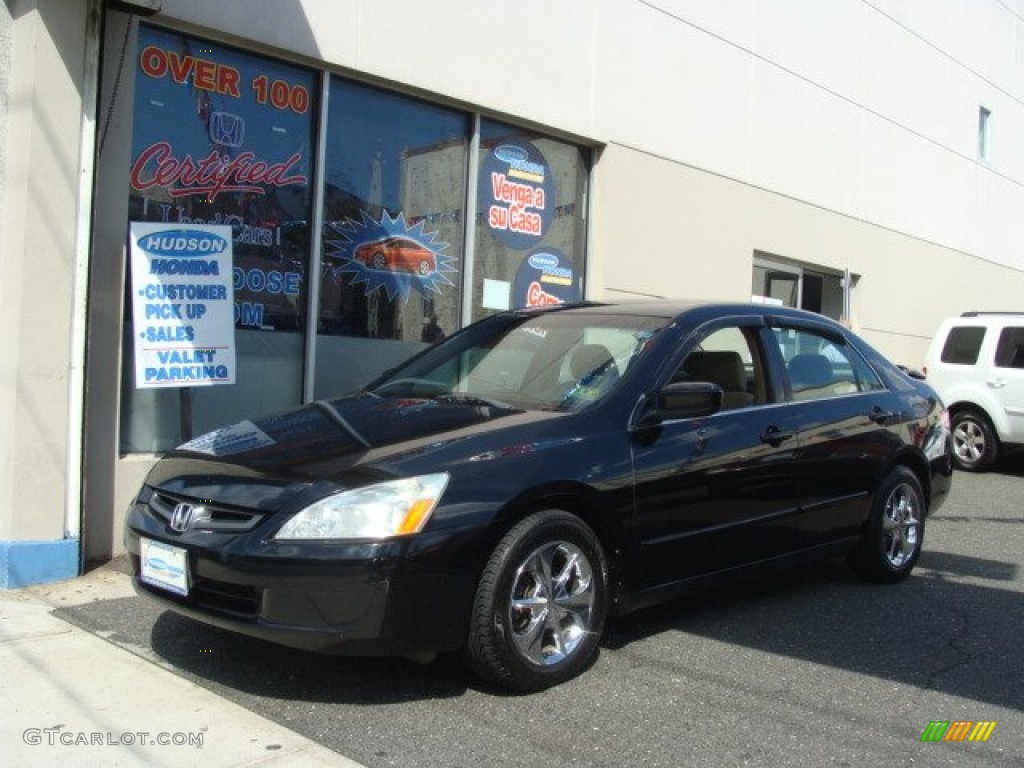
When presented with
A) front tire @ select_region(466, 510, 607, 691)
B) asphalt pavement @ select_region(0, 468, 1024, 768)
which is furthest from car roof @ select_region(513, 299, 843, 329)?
asphalt pavement @ select_region(0, 468, 1024, 768)

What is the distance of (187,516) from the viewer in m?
3.70

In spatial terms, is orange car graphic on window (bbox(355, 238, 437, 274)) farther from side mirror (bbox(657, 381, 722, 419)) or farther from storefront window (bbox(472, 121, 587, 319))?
side mirror (bbox(657, 381, 722, 419))

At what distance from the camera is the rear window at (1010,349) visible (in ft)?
35.0

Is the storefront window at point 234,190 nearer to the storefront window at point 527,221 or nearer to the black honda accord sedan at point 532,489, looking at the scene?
the storefront window at point 527,221

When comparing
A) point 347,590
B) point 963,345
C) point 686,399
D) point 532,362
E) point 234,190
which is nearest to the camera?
point 347,590

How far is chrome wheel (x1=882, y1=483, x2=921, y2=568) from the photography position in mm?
5582

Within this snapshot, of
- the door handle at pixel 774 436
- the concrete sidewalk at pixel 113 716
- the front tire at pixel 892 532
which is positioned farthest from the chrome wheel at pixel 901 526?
the concrete sidewalk at pixel 113 716

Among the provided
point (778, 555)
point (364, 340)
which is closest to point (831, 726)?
point (778, 555)

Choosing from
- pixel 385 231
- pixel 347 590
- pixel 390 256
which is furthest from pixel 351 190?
pixel 347 590

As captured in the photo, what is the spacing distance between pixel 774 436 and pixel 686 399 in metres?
0.83

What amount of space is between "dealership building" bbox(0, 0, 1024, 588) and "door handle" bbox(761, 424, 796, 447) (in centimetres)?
330

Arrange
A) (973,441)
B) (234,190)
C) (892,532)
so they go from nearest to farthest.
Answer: (892,532) → (234,190) → (973,441)

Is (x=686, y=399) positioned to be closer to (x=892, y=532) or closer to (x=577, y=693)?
(x=577, y=693)

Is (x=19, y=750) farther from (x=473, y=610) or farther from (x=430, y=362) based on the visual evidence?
(x=430, y=362)
